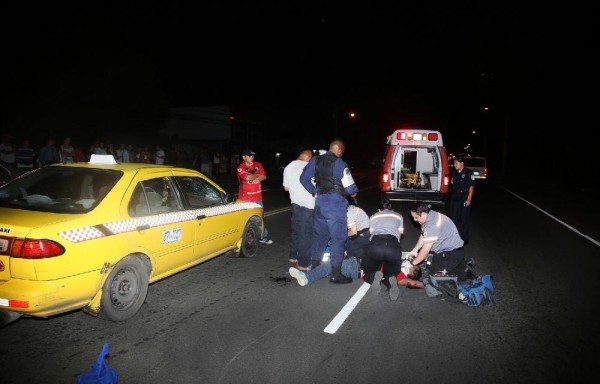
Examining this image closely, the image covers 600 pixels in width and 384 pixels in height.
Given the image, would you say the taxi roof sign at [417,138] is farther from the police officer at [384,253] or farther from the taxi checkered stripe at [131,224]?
the taxi checkered stripe at [131,224]

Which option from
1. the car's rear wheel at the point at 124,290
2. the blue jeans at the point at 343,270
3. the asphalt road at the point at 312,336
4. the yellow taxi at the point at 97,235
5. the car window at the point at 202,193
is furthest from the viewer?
the car window at the point at 202,193

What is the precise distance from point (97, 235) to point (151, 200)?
1034mm

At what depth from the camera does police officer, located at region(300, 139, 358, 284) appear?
5.86 m

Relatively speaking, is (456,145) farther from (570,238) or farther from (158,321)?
(158,321)

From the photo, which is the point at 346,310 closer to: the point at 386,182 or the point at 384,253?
the point at 384,253

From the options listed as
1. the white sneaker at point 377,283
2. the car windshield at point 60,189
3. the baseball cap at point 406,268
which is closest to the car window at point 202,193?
the car windshield at point 60,189

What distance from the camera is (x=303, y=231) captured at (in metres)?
6.55

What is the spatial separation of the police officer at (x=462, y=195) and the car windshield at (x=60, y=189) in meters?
6.37

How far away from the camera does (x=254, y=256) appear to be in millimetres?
7328

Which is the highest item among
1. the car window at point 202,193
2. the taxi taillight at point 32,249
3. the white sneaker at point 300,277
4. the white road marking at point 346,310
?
the car window at point 202,193

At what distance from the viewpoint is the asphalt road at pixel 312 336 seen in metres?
3.55

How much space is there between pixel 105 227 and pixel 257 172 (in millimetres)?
3729

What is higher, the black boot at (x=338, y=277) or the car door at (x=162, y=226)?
the car door at (x=162, y=226)

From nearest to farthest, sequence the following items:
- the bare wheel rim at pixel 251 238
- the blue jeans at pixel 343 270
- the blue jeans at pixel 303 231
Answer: the blue jeans at pixel 343 270
the blue jeans at pixel 303 231
the bare wheel rim at pixel 251 238
